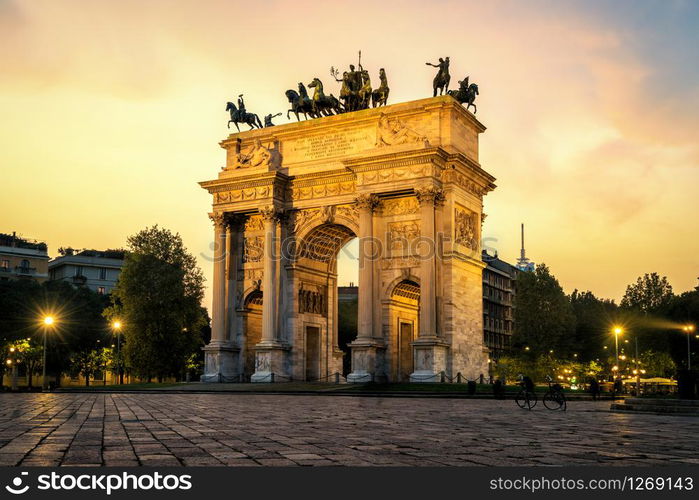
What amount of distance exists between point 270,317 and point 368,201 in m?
9.22

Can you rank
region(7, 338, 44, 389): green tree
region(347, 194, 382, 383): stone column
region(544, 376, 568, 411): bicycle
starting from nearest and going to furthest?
region(544, 376, 568, 411): bicycle, region(347, 194, 382, 383): stone column, region(7, 338, 44, 389): green tree

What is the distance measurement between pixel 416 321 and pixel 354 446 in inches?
1542

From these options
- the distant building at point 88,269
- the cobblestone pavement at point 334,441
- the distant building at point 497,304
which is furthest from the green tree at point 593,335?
the cobblestone pavement at point 334,441

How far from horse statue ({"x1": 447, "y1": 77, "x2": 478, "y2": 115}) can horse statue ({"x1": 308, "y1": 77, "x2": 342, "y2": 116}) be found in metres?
7.26

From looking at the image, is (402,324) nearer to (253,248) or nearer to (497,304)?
(253,248)

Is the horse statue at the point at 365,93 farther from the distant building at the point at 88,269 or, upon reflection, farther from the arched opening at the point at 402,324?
the distant building at the point at 88,269

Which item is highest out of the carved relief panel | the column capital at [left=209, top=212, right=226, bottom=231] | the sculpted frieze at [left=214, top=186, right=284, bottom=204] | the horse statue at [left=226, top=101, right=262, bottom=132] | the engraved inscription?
the horse statue at [left=226, top=101, right=262, bottom=132]

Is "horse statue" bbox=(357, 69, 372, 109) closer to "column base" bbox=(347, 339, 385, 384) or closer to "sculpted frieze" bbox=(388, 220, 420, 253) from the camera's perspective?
"sculpted frieze" bbox=(388, 220, 420, 253)

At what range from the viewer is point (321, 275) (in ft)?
173

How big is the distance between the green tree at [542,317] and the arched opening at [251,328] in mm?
36937

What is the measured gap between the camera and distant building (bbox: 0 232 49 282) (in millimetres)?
96250

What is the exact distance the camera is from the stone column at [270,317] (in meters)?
48.0

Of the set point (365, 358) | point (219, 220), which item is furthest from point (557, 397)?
point (219, 220)

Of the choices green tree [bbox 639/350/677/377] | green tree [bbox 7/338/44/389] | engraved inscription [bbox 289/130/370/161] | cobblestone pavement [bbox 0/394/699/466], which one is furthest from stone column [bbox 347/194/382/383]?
green tree [bbox 639/350/677/377]
